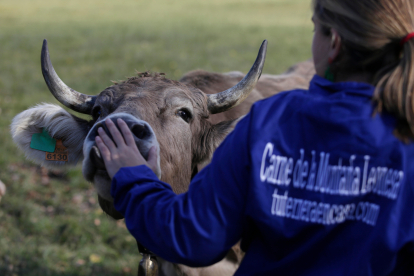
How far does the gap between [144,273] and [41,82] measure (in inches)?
320

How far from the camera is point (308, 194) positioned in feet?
4.51

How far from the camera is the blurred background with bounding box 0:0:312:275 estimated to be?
4.42 m

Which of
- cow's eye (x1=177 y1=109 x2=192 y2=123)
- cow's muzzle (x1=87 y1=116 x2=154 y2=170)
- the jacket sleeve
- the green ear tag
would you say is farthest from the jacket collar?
the green ear tag

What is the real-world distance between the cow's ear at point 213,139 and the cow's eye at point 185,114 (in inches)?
10.7

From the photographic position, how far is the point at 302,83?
223 inches

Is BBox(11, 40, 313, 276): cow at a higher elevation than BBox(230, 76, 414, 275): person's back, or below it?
below

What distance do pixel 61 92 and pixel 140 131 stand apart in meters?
1.35

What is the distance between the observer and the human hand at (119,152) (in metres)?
→ 1.65

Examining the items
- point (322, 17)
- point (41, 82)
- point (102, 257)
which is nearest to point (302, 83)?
point (102, 257)

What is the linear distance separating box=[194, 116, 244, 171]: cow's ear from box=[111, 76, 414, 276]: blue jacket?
1.82m

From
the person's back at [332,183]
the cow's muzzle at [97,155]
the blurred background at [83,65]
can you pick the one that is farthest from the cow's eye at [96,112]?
the person's back at [332,183]

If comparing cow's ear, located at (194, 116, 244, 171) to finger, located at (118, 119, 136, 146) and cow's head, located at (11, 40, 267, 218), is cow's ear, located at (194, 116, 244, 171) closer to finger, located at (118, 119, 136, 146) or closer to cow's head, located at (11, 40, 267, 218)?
cow's head, located at (11, 40, 267, 218)

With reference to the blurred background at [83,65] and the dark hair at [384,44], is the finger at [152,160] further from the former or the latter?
Result: the blurred background at [83,65]

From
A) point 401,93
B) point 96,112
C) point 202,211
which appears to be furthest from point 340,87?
point 96,112
